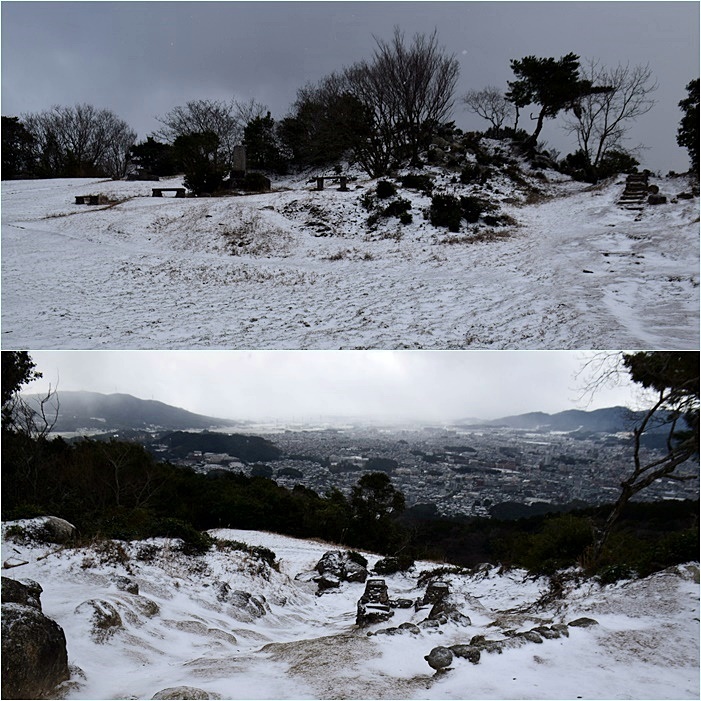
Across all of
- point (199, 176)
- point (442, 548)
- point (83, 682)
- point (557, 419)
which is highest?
point (199, 176)

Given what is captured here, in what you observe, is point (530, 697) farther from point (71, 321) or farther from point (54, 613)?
point (71, 321)

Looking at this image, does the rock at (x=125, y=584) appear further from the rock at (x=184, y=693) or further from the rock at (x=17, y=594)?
the rock at (x=184, y=693)

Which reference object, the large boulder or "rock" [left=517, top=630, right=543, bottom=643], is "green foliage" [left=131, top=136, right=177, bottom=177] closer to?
the large boulder

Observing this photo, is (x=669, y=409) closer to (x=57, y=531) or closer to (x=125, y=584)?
(x=125, y=584)

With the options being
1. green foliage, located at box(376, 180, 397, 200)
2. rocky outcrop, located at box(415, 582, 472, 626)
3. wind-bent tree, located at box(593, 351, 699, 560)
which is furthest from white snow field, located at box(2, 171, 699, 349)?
rocky outcrop, located at box(415, 582, 472, 626)

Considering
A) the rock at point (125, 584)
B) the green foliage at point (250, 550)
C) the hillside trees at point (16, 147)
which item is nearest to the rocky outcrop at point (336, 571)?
the green foliage at point (250, 550)

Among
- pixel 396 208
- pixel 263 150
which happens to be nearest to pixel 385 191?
pixel 396 208

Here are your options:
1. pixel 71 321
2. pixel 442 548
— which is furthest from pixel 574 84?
pixel 71 321
